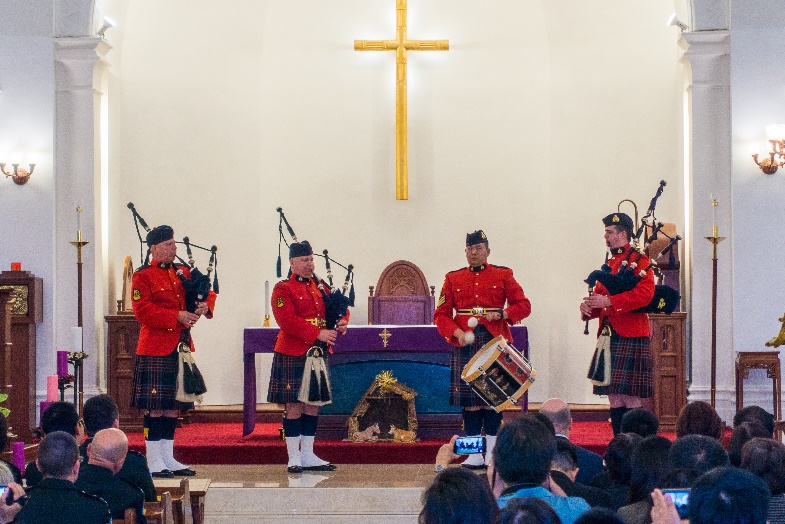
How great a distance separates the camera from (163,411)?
6883 mm

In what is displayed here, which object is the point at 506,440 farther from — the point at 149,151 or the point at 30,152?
the point at 149,151

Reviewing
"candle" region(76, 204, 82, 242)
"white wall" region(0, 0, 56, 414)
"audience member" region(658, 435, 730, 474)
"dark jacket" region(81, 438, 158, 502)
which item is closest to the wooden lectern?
"white wall" region(0, 0, 56, 414)

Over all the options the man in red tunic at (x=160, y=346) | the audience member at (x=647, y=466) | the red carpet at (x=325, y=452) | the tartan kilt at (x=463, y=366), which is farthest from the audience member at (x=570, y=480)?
the red carpet at (x=325, y=452)

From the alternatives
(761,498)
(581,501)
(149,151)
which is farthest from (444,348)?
(761,498)

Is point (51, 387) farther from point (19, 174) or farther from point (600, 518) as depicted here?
point (600, 518)

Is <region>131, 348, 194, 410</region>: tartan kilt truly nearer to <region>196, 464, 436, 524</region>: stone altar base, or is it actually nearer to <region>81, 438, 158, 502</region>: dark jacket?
<region>196, 464, 436, 524</region>: stone altar base

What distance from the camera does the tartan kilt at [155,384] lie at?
22.4 ft

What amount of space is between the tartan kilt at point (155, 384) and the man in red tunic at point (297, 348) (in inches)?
22.9

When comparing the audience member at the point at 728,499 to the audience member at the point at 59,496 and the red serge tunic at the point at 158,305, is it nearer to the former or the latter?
the audience member at the point at 59,496

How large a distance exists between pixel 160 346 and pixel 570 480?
3.58m

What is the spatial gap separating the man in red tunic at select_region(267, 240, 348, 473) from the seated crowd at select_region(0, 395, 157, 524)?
190 cm

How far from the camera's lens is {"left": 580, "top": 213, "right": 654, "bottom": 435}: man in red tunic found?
6660 mm

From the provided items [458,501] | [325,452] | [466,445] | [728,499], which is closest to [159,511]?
[466,445]

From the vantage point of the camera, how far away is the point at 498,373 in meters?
6.60
